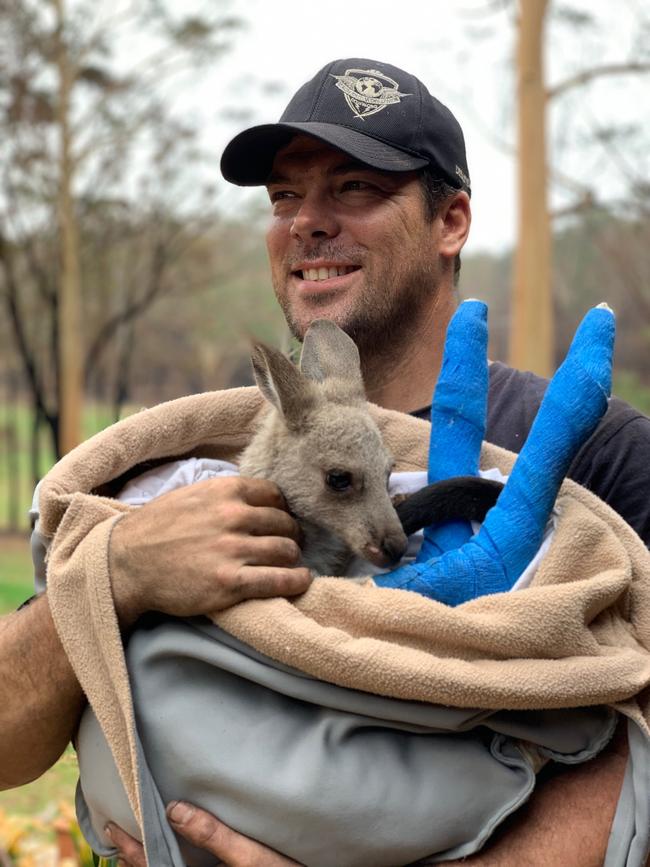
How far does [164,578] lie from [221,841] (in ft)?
1.38

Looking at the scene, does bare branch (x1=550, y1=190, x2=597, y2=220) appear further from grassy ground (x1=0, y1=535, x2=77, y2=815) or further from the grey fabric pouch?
the grey fabric pouch

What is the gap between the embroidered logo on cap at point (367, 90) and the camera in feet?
8.20

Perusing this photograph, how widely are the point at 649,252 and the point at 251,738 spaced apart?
13.8 meters

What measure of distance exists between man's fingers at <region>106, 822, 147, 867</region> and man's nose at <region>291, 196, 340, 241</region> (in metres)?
1.43

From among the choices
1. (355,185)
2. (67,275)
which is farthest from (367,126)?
(67,275)

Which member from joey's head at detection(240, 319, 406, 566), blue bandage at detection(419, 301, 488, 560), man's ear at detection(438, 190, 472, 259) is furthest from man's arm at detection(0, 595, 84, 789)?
A: man's ear at detection(438, 190, 472, 259)

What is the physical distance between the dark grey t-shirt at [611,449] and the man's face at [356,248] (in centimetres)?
37

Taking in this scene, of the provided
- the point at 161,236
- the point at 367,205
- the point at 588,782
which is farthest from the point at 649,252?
the point at 588,782

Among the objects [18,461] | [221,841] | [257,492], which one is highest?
→ [257,492]

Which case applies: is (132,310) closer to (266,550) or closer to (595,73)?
(595,73)

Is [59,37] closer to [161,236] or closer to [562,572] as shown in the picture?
[161,236]

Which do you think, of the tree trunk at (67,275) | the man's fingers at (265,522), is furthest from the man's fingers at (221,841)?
the tree trunk at (67,275)

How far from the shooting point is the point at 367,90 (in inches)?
101

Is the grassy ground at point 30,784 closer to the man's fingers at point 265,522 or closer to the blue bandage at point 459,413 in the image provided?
the man's fingers at point 265,522
